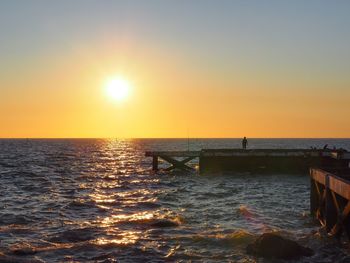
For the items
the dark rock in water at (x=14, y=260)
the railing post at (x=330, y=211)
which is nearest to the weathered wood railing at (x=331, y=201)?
the railing post at (x=330, y=211)

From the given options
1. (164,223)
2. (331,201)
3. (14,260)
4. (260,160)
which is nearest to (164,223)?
(164,223)

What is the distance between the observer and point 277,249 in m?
15.1

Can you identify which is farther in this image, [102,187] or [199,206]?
[102,187]

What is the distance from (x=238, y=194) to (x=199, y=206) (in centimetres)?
595

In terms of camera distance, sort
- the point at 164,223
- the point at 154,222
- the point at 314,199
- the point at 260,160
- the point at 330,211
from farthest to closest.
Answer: the point at 260,160, the point at 314,199, the point at 154,222, the point at 164,223, the point at 330,211

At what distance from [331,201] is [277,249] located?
12.8 feet

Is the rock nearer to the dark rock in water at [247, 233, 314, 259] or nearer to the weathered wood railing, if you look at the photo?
the dark rock in water at [247, 233, 314, 259]

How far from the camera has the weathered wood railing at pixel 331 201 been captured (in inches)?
625

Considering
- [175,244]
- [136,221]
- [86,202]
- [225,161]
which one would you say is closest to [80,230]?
[136,221]

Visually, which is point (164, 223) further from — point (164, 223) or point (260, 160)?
point (260, 160)

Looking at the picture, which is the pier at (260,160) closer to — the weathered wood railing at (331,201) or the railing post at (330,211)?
the weathered wood railing at (331,201)

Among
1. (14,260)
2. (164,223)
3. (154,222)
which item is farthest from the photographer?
(154,222)

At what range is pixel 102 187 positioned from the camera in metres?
39.3

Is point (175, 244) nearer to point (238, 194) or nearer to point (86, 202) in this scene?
point (86, 202)
